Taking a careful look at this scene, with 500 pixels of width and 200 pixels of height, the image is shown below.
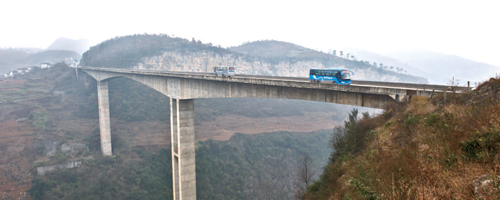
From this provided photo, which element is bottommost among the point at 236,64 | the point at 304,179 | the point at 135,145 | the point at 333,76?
the point at 135,145

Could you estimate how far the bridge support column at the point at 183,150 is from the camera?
1102 inches

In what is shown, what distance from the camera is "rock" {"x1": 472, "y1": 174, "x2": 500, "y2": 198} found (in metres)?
4.91

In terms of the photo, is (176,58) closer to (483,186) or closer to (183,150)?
(183,150)

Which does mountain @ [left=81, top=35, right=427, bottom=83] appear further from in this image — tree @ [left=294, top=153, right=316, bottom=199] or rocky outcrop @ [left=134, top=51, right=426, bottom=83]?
tree @ [left=294, top=153, right=316, bottom=199]

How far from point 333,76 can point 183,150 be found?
1746 centimetres

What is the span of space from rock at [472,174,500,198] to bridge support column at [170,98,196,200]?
25628 mm

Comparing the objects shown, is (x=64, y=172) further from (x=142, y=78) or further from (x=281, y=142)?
(x=281, y=142)

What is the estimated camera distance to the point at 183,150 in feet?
92.8

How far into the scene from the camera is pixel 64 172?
42.9 meters

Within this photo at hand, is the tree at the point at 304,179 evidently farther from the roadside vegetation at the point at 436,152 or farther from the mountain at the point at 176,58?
the mountain at the point at 176,58

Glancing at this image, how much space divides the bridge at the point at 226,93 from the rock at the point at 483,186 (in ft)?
28.7

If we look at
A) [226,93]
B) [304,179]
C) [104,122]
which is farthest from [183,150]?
[104,122]

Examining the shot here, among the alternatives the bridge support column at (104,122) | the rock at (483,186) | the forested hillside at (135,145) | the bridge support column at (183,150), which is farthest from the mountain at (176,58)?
the rock at (483,186)

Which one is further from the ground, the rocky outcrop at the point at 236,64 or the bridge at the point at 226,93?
the rocky outcrop at the point at 236,64
